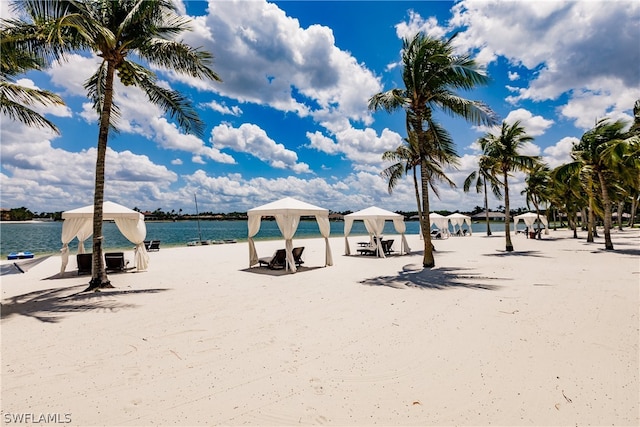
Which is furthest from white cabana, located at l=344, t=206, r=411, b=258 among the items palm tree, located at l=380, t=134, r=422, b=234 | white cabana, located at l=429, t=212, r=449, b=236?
white cabana, located at l=429, t=212, r=449, b=236

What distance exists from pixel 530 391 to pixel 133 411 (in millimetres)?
3727

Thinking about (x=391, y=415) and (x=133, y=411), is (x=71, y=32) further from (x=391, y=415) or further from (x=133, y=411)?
(x=391, y=415)

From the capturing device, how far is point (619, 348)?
12.5 ft

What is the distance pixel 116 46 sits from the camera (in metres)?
7.55

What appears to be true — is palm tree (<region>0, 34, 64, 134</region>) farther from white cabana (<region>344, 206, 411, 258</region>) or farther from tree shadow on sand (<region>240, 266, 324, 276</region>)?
white cabana (<region>344, 206, 411, 258</region>)

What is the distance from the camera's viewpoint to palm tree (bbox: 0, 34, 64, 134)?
20.5 feet

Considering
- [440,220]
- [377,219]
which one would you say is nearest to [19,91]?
[377,219]

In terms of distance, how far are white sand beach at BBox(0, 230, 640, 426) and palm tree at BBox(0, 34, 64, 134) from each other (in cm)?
449

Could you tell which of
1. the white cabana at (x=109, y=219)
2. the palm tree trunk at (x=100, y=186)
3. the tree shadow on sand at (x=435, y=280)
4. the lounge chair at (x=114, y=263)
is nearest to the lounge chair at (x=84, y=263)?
the white cabana at (x=109, y=219)

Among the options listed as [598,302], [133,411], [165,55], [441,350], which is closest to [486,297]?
[598,302]

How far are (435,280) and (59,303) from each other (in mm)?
9129

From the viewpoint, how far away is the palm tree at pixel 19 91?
6234 mm

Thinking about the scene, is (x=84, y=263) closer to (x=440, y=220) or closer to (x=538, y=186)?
(x=440, y=220)

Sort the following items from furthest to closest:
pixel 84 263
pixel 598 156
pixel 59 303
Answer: pixel 598 156 < pixel 84 263 < pixel 59 303
